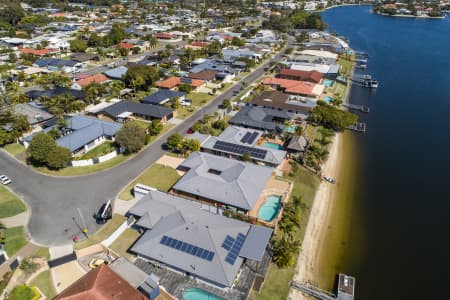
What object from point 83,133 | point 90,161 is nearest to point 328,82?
point 83,133

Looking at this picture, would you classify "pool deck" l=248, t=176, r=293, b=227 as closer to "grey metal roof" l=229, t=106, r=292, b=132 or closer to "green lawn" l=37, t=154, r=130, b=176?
"grey metal roof" l=229, t=106, r=292, b=132

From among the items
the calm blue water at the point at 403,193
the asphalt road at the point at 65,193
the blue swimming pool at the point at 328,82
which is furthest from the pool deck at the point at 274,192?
the blue swimming pool at the point at 328,82

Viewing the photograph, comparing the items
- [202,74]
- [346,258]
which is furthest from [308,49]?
[346,258]

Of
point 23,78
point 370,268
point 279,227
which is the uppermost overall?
point 23,78

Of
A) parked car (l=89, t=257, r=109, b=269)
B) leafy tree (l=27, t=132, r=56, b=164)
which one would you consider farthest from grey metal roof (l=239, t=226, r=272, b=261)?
leafy tree (l=27, t=132, r=56, b=164)

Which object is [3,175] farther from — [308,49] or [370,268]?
[308,49]
